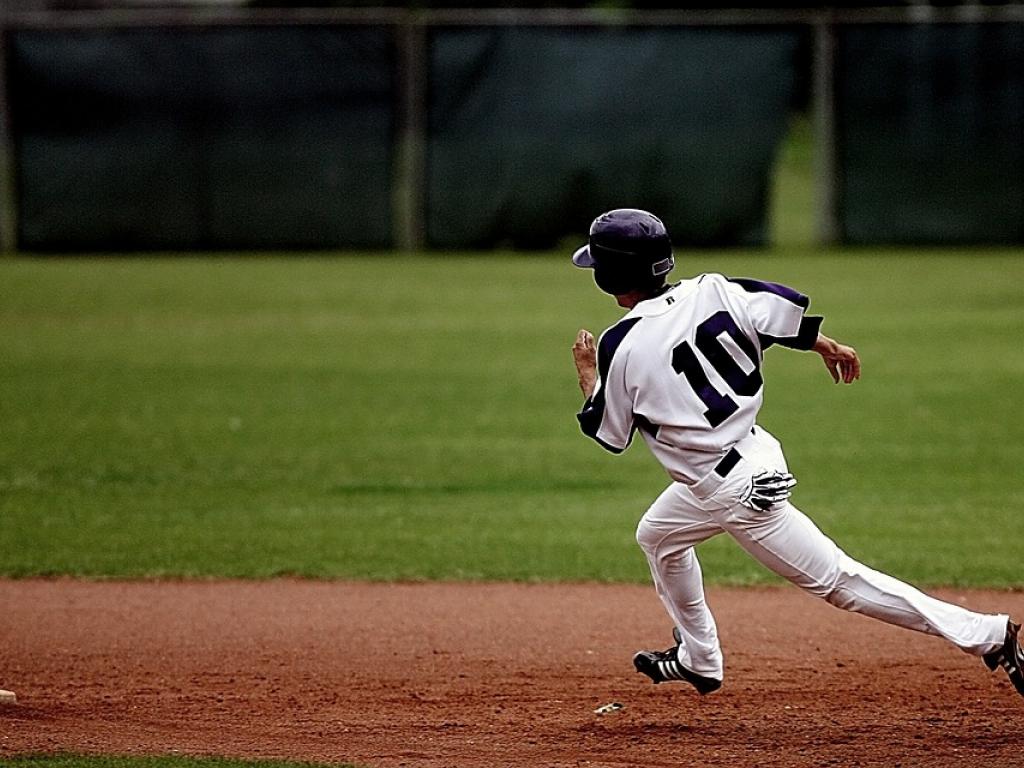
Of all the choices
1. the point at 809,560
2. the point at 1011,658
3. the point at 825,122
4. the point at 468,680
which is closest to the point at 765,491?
the point at 809,560

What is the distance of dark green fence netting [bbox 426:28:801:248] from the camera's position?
22.8 metres

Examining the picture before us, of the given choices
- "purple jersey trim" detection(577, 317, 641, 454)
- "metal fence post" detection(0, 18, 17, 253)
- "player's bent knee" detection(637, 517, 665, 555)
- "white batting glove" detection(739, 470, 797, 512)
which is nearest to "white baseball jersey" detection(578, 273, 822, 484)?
"purple jersey trim" detection(577, 317, 641, 454)

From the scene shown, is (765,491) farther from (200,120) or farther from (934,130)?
(200,120)

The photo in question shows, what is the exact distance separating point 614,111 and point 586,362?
59.9 feet

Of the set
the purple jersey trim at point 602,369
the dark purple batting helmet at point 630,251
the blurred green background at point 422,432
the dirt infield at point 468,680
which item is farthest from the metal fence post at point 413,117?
the purple jersey trim at point 602,369

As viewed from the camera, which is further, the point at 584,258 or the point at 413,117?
the point at 413,117

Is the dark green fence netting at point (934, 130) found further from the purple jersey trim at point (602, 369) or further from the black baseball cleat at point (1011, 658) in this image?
the purple jersey trim at point (602, 369)

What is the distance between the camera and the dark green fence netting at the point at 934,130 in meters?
22.0

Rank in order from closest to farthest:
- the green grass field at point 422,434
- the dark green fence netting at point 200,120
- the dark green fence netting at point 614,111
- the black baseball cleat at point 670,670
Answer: the black baseball cleat at point 670,670, the green grass field at point 422,434, the dark green fence netting at point 614,111, the dark green fence netting at point 200,120

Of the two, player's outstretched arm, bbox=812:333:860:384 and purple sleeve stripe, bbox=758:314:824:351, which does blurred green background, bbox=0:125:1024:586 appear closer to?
player's outstretched arm, bbox=812:333:860:384

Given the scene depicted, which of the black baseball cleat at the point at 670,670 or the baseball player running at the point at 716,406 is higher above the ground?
the baseball player running at the point at 716,406

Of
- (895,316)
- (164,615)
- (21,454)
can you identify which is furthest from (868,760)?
(895,316)

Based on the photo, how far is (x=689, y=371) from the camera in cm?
499

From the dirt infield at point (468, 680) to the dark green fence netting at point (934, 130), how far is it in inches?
618
